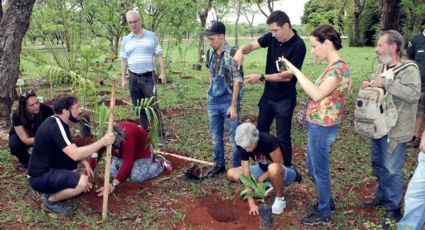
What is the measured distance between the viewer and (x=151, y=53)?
→ 5688 millimetres

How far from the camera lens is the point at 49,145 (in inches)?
140

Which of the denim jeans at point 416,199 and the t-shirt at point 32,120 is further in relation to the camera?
the t-shirt at point 32,120

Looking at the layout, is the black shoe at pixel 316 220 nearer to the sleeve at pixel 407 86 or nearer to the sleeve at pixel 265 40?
the sleeve at pixel 407 86

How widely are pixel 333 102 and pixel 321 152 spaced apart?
42 cm

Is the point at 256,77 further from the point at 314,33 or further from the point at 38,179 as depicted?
the point at 38,179

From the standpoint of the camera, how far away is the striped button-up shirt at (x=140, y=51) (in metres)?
5.61

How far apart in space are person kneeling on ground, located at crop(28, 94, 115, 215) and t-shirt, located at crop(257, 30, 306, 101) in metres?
1.70

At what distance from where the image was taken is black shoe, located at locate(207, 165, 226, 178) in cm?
464

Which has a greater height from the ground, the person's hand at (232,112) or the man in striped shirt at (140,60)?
the man in striped shirt at (140,60)

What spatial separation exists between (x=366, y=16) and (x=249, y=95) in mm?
21386

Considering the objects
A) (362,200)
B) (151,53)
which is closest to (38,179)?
(151,53)

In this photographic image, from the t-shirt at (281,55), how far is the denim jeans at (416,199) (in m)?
1.51

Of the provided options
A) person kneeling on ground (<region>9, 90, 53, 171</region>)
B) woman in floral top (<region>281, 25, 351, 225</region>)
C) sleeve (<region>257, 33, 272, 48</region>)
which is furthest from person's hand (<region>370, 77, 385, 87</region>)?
person kneeling on ground (<region>9, 90, 53, 171</region>)

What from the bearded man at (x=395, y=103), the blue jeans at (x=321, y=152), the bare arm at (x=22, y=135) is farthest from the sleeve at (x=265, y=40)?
the bare arm at (x=22, y=135)
